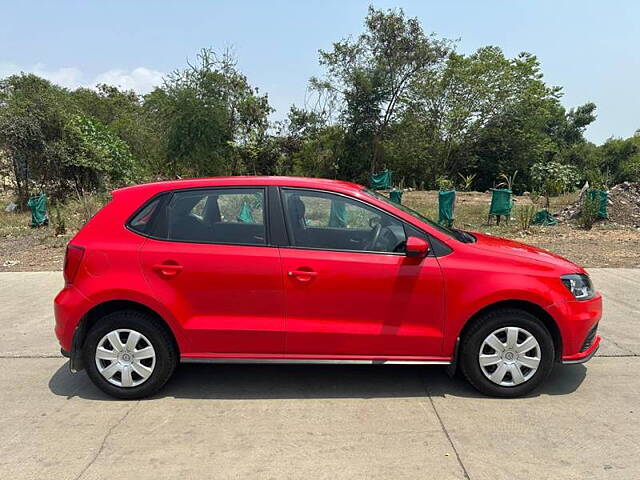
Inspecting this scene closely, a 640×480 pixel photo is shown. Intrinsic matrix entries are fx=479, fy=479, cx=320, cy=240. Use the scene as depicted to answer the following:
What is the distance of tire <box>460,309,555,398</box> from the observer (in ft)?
12.0

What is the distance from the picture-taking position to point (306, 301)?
366 centimetres

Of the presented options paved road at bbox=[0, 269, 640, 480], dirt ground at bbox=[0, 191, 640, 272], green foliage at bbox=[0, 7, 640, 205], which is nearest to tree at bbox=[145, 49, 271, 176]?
green foliage at bbox=[0, 7, 640, 205]

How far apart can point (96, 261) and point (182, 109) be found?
17624mm

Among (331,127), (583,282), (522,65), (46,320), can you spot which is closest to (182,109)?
(331,127)

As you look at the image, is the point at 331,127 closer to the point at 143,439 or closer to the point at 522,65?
the point at 522,65

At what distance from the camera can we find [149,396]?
12.6ft

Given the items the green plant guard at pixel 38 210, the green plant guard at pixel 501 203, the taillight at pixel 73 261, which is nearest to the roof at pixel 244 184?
the taillight at pixel 73 261

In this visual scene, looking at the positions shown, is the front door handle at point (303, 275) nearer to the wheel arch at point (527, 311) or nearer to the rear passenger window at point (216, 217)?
the rear passenger window at point (216, 217)

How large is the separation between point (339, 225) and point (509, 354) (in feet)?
5.50

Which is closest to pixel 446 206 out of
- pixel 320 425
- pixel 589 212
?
pixel 589 212

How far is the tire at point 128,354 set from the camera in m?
3.73

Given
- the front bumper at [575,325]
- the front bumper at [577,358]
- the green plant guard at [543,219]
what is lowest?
the front bumper at [577,358]

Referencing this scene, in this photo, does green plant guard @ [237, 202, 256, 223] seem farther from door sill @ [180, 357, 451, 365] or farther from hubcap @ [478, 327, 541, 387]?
hubcap @ [478, 327, 541, 387]

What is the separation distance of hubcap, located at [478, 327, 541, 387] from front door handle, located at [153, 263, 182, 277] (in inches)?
95.0
